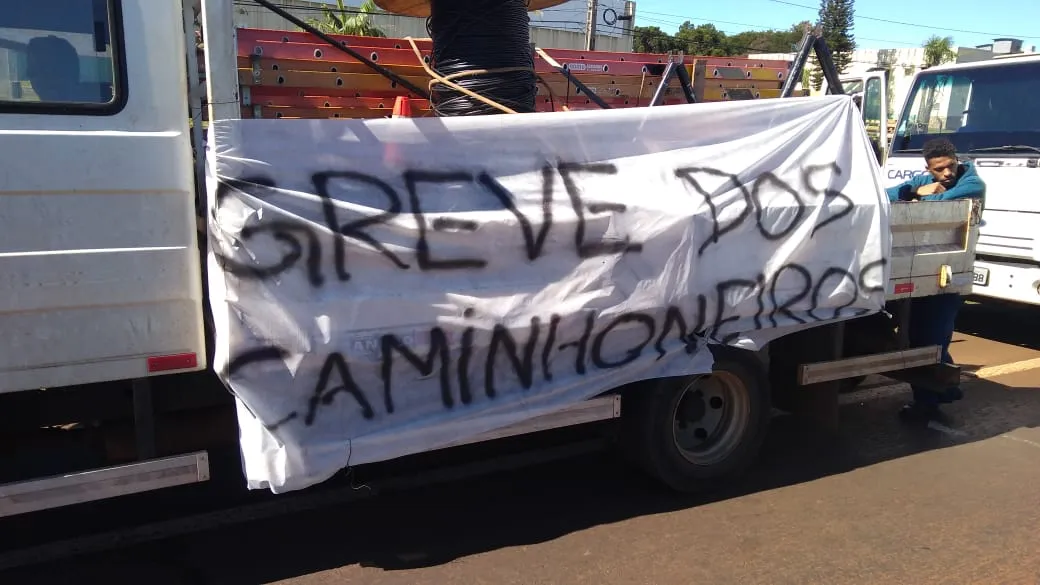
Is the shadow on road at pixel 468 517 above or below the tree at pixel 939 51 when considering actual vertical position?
below

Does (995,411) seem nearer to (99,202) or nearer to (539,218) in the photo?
(539,218)

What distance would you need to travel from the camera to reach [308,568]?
11.6 ft

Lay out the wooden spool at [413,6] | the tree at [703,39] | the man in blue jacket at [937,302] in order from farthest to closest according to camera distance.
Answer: the tree at [703,39]
the man in blue jacket at [937,302]
the wooden spool at [413,6]

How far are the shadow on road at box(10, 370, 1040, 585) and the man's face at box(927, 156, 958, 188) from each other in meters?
1.74

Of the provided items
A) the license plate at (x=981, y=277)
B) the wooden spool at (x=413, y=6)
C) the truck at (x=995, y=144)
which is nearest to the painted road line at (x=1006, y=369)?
the truck at (x=995, y=144)

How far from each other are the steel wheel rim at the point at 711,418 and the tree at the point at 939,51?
3712 centimetres

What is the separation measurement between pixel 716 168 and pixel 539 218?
3.44ft

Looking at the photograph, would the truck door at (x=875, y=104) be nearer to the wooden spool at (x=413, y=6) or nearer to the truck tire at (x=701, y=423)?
the wooden spool at (x=413, y=6)

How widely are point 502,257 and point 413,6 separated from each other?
8.17 feet

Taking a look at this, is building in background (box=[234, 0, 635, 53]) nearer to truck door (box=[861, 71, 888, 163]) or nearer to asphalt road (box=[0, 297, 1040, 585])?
truck door (box=[861, 71, 888, 163])

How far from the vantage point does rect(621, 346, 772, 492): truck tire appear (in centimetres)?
409

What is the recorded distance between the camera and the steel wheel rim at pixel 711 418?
14.2ft

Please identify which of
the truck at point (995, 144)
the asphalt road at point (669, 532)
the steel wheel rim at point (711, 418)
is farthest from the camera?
the truck at point (995, 144)

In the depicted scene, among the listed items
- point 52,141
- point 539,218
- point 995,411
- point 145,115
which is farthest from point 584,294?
point 995,411
